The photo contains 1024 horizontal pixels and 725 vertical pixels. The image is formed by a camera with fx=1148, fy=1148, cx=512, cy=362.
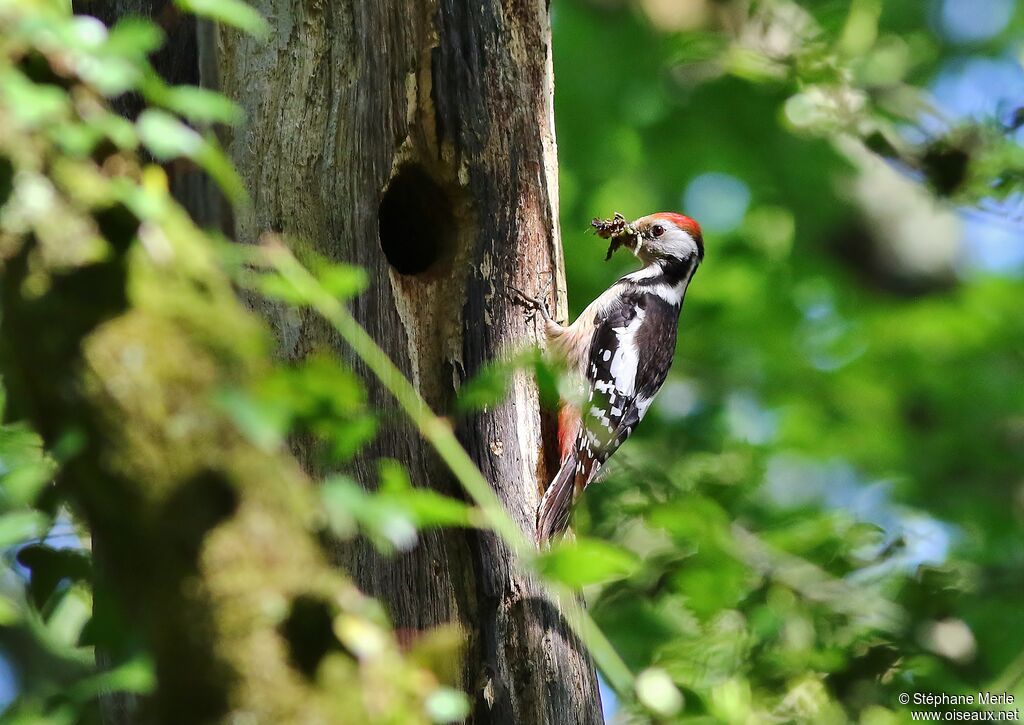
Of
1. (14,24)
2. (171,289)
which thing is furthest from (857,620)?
(14,24)

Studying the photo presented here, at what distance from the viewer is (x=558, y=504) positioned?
325 cm

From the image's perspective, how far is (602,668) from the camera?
65.1 inches

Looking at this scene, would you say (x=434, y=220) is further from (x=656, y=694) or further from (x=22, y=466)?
(x=656, y=694)

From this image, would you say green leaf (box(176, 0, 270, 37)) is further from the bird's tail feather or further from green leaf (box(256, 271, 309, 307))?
the bird's tail feather

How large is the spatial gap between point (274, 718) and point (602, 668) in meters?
0.52

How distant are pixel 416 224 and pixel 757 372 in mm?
3052

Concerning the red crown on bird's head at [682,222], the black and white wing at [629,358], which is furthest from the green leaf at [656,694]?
the red crown on bird's head at [682,222]

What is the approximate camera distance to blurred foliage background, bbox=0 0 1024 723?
1.46m

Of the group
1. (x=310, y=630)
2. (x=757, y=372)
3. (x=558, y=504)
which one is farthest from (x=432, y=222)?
(x=757, y=372)

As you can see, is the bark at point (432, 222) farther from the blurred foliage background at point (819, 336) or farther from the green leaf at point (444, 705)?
the green leaf at point (444, 705)

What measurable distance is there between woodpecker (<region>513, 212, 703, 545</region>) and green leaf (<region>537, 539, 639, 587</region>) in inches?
87.4

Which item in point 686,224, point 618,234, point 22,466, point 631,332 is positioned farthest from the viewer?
point 686,224

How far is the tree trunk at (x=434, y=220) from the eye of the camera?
285 centimetres

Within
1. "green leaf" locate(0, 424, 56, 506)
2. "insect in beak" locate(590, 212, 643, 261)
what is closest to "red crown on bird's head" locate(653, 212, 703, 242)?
"insect in beak" locate(590, 212, 643, 261)
